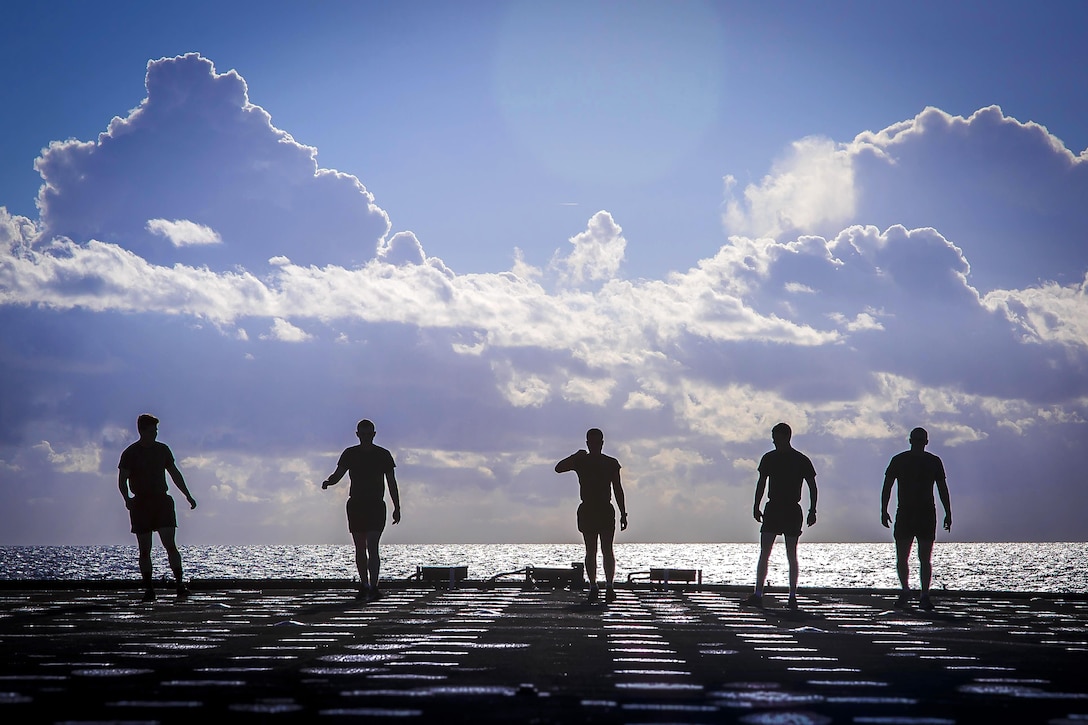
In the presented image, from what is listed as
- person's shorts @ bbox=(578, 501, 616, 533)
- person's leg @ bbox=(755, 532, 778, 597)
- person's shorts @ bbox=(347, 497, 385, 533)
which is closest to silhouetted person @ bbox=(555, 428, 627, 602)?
person's shorts @ bbox=(578, 501, 616, 533)

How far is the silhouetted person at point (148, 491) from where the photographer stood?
42.8 ft

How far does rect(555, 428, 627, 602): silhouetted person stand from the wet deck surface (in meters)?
1.86

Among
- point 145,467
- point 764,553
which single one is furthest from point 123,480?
point 764,553

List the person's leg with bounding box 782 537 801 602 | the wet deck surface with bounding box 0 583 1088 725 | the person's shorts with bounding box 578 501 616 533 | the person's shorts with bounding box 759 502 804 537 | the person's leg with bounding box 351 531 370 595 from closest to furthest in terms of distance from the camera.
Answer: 1. the wet deck surface with bounding box 0 583 1088 725
2. the person's leg with bounding box 782 537 801 602
3. the person's shorts with bounding box 759 502 804 537
4. the person's shorts with bounding box 578 501 616 533
5. the person's leg with bounding box 351 531 370 595

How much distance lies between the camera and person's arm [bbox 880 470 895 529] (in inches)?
527

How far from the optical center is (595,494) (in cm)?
1370

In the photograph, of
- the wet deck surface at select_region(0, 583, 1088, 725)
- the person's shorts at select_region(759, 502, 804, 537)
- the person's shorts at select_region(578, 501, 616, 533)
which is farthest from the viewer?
the person's shorts at select_region(578, 501, 616, 533)

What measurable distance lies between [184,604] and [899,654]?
8.13m

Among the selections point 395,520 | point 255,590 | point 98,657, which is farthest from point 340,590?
point 98,657

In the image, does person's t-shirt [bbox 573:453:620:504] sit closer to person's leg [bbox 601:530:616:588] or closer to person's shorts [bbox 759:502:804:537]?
person's leg [bbox 601:530:616:588]

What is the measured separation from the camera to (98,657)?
6.42 meters

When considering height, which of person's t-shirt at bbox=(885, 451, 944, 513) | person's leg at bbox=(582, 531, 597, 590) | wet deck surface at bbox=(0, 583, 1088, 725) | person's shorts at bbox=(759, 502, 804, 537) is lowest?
wet deck surface at bbox=(0, 583, 1088, 725)

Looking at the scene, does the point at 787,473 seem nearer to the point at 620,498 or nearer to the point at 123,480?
the point at 620,498

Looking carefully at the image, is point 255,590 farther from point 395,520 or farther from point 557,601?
point 557,601
